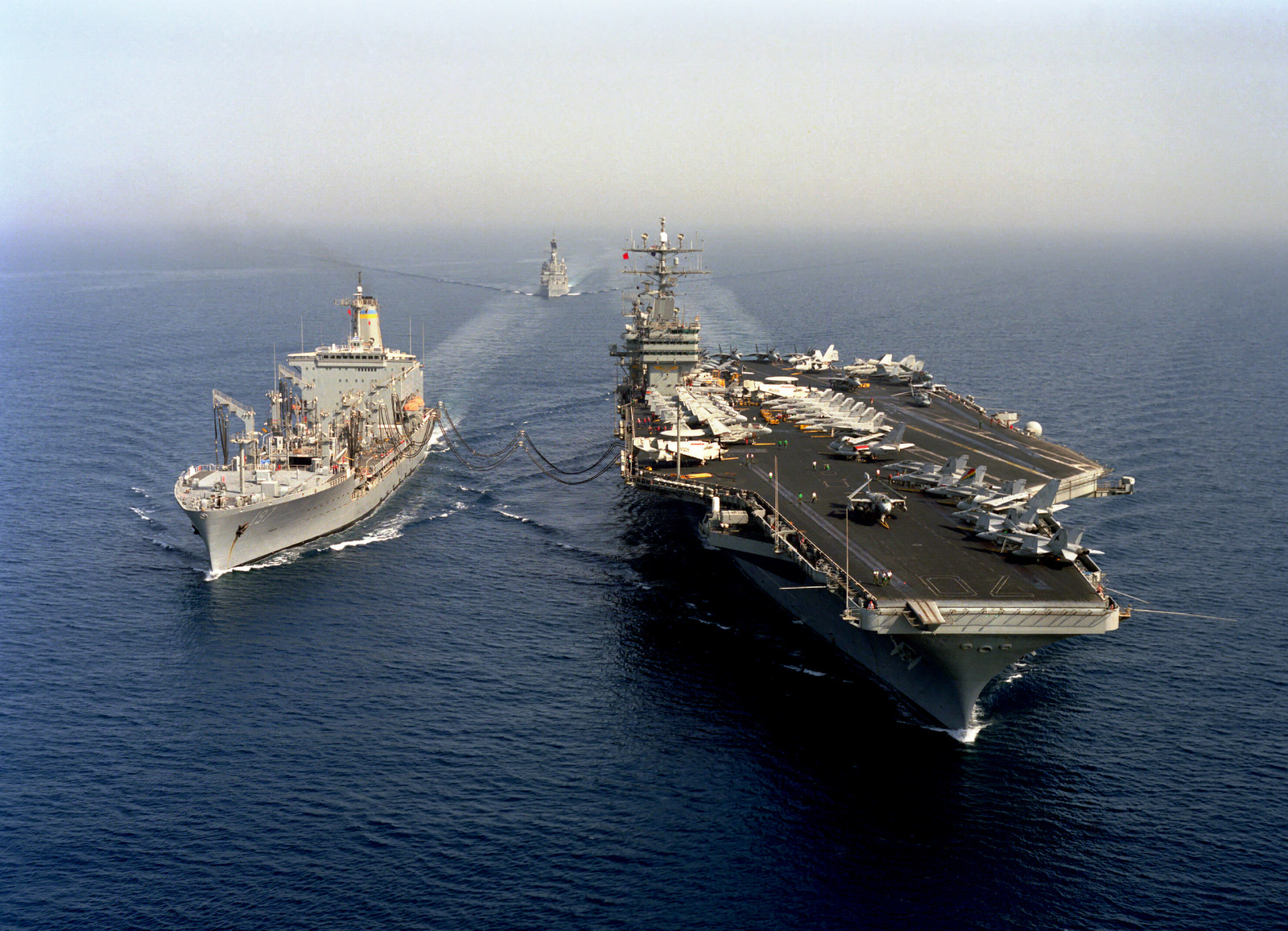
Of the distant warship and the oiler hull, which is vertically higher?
the distant warship

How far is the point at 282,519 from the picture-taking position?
51.5m

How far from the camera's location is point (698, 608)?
4428 cm

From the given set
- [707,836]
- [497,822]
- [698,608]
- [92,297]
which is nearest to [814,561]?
[698,608]

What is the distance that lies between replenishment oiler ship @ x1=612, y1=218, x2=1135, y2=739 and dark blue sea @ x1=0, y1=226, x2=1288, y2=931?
2.51m

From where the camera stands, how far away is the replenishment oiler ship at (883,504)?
3238cm

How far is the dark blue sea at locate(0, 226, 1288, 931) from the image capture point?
2622cm

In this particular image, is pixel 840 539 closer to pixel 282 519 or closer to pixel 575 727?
pixel 575 727

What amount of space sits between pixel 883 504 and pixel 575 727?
1502 centimetres

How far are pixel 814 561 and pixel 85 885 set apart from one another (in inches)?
907

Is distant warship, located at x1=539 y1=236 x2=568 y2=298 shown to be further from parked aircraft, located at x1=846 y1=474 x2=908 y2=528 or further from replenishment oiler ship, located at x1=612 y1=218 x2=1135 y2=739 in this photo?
parked aircraft, located at x1=846 y1=474 x2=908 y2=528

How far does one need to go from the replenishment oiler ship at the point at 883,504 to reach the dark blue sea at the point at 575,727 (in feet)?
8.22

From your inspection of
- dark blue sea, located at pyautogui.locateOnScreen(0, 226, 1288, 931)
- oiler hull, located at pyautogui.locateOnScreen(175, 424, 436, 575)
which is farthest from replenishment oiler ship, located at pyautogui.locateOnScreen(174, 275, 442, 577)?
dark blue sea, located at pyautogui.locateOnScreen(0, 226, 1288, 931)

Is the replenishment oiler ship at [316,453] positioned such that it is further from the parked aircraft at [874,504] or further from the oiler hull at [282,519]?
the parked aircraft at [874,504]

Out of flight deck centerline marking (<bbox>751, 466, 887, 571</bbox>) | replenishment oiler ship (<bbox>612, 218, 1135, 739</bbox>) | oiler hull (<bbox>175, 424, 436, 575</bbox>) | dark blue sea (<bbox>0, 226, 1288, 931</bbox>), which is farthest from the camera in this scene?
oiler hull (<bbox>175, 424, 436, 575</bbox>)
